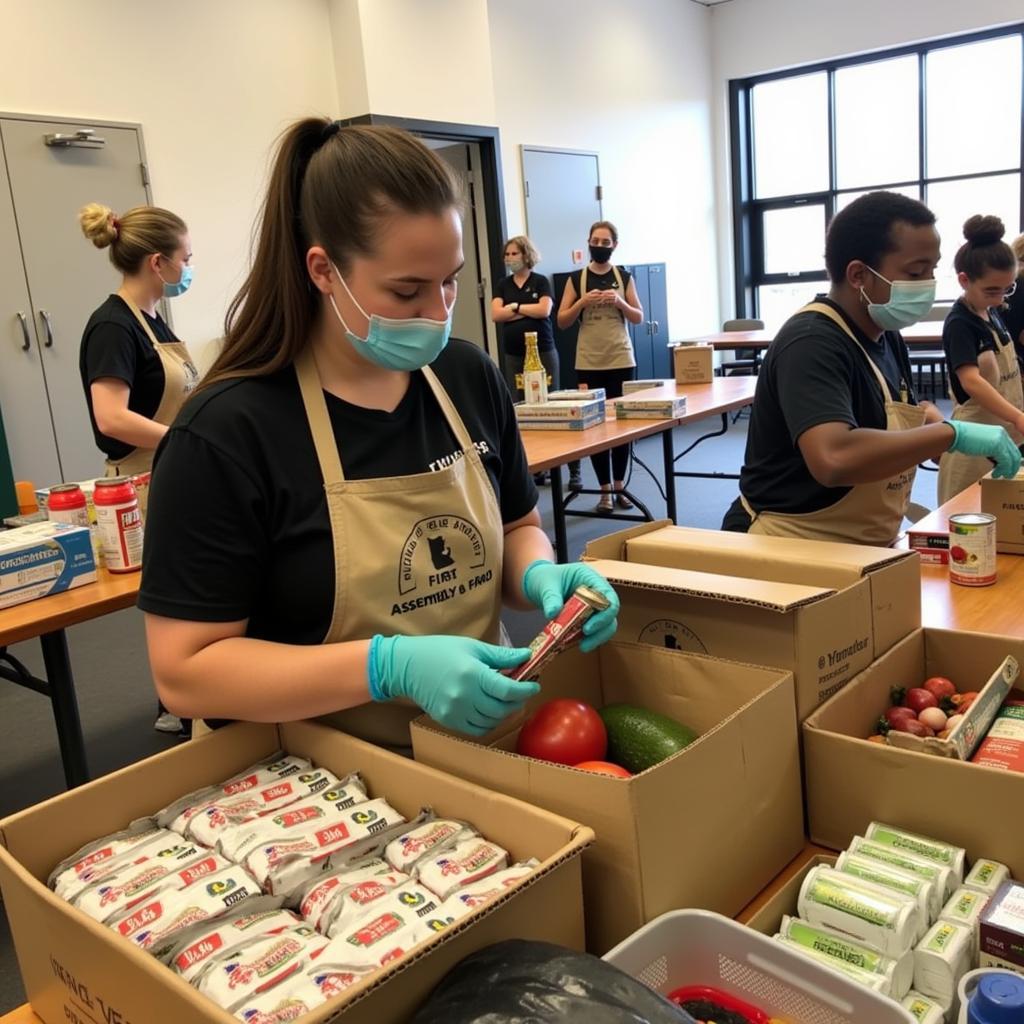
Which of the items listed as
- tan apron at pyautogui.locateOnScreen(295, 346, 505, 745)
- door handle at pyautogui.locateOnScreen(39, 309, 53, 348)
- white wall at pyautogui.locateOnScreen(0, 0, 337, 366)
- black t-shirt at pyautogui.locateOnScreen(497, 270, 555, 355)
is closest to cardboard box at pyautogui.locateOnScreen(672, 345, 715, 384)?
black t-shirt at pyautogui.locateOnScreen(497, 270, 555, 355)

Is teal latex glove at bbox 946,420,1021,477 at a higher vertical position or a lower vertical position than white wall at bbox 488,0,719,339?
lower

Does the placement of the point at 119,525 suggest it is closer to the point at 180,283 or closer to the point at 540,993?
the point at 180,283

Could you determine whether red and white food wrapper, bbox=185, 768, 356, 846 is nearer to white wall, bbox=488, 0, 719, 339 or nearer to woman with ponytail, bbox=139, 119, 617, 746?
woman with ponytail, bbox=139, 119, 617, 746

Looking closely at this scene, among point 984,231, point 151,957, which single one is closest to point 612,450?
point 984,231

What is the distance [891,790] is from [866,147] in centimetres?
909

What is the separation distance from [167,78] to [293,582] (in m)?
4.62

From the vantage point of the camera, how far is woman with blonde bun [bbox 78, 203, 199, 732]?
9.07 feet

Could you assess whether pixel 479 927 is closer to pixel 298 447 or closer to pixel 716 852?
pixel 716 852

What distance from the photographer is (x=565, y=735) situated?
1.04 meters

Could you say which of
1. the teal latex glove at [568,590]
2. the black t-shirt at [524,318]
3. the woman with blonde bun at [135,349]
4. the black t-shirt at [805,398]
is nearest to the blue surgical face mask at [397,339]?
the teal latex glove at [568,590]

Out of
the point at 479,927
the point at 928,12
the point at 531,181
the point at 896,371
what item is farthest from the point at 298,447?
the point at 928,12

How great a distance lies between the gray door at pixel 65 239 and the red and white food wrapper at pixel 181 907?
13.9 feet

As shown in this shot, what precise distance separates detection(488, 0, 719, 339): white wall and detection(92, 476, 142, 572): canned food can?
205 inches

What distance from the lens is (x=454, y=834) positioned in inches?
35.4
